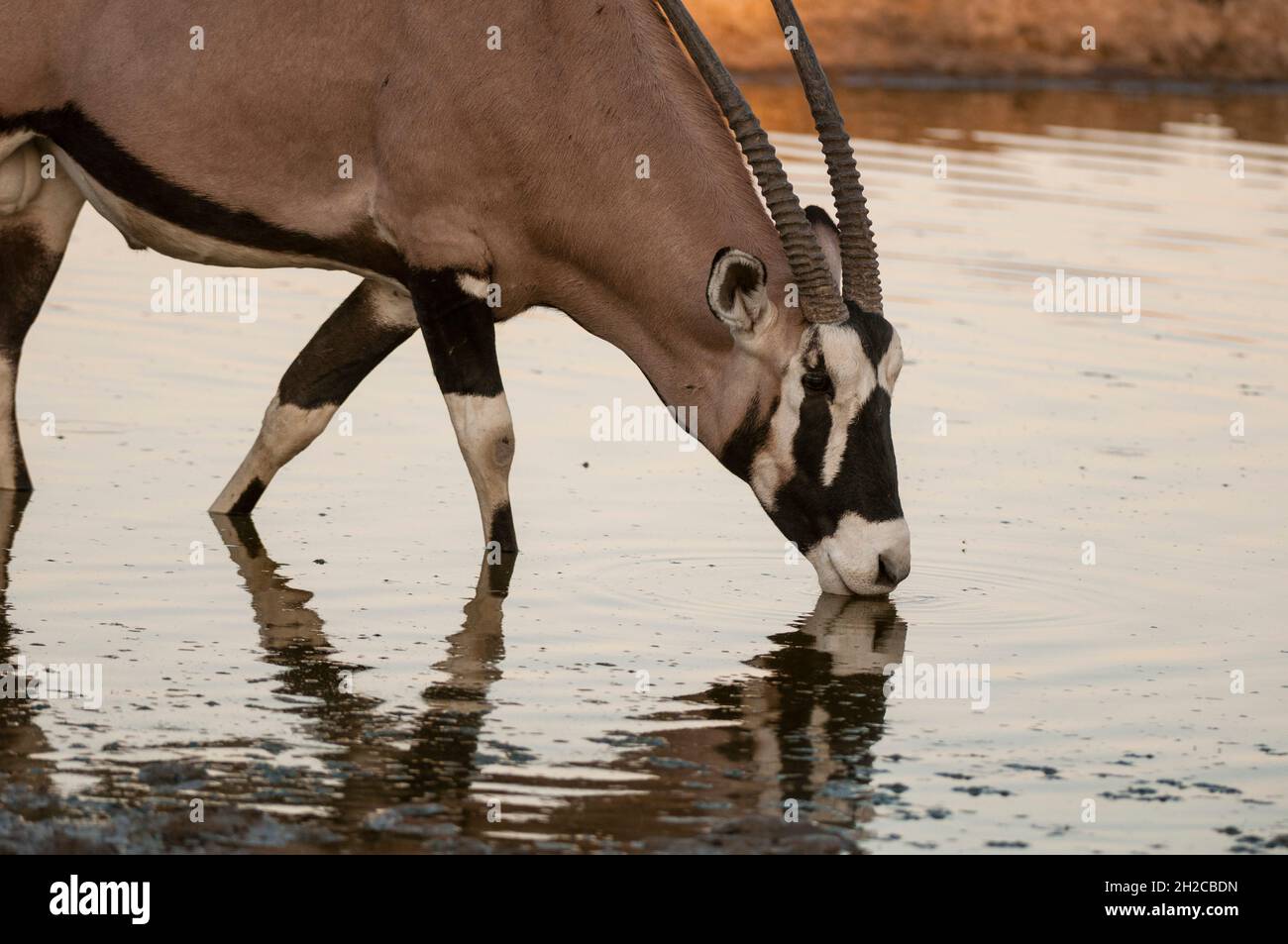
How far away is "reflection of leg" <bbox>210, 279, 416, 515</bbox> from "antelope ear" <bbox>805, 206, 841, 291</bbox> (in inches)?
71.9

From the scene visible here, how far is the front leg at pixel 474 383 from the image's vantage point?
8867 mm

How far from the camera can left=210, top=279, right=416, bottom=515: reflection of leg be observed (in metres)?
9.77

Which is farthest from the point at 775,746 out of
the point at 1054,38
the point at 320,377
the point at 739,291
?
Answer: the point at 1054,38

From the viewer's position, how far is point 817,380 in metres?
8.34

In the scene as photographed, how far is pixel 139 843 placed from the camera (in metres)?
5.83

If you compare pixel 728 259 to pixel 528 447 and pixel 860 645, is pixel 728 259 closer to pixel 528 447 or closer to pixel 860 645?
pixel 860 645

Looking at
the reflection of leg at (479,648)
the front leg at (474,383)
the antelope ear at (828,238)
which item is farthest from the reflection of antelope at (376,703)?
the antelope ear at (828,238)

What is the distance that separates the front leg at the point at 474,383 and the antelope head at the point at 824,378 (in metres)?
1.04

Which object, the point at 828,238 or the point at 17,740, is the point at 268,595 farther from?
the point at 828,238

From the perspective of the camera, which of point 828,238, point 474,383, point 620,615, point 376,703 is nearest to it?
point 376,703

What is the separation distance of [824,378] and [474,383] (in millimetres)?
1478

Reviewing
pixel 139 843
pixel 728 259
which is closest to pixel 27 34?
pixel 728 259

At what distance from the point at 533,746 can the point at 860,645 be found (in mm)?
1825

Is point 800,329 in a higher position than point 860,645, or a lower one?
higher
